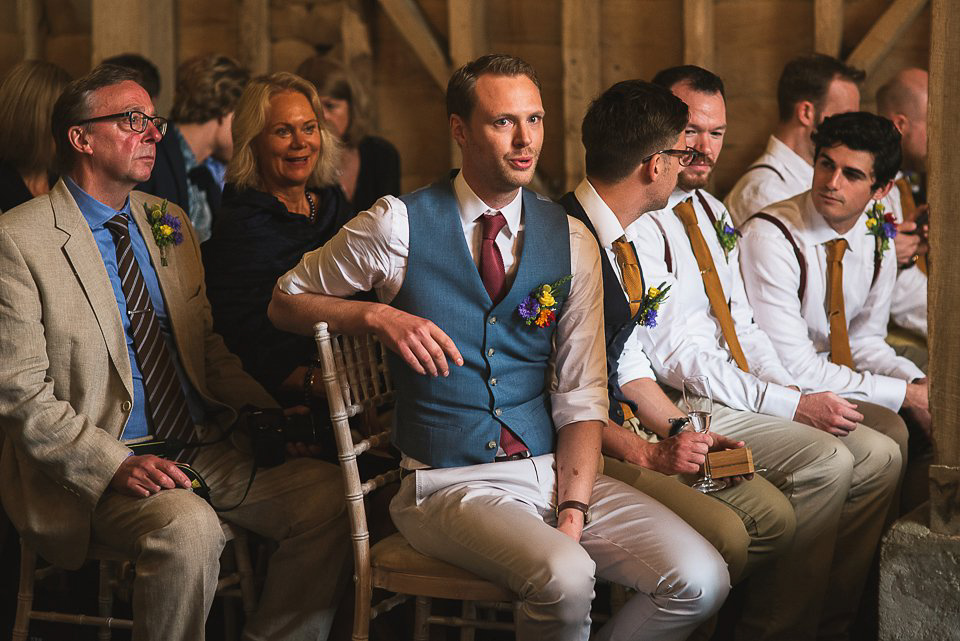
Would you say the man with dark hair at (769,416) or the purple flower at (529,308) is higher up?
the purple flower at (529,308)

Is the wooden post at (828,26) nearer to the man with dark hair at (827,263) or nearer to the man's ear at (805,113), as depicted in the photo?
the man's ear at (805,113)

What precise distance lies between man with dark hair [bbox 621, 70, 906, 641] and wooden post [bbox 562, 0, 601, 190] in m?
1.41

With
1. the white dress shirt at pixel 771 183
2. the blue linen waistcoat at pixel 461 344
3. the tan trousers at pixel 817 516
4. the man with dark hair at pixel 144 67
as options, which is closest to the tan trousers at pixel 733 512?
the tan trousers at pixel 817 516

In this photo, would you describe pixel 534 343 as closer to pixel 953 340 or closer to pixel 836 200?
pixel 953 340

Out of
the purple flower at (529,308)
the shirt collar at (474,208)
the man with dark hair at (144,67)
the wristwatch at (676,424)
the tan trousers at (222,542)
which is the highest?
the man with dark hair at (144,67)

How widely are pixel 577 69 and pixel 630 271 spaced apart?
7.22ft

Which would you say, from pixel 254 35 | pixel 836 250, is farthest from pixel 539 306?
pixel 254 35

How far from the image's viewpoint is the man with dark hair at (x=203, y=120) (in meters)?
4.56

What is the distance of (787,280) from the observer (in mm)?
3617

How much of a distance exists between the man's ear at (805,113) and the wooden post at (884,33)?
411 millimetres

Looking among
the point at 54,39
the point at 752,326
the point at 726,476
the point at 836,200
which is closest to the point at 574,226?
the point at 726,476

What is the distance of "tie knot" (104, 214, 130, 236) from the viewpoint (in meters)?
2.92

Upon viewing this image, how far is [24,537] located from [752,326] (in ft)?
7.44

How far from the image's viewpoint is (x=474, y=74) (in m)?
2.60
